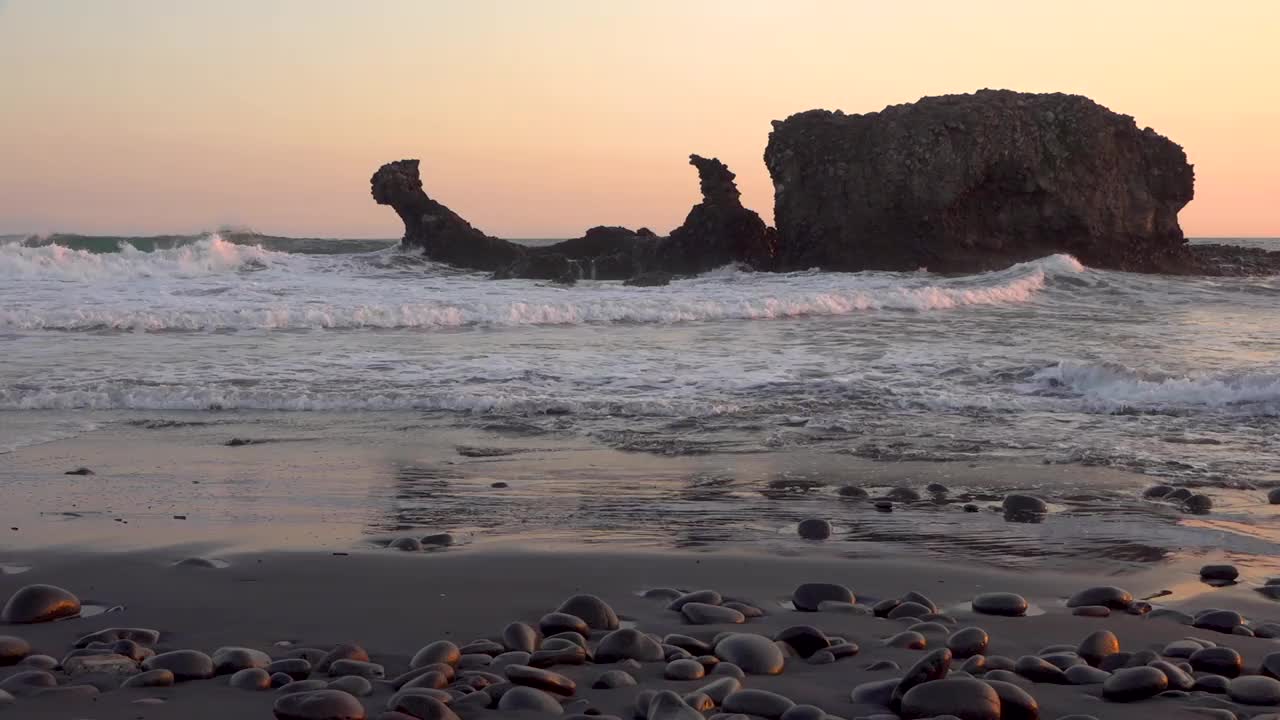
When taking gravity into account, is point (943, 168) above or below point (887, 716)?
above

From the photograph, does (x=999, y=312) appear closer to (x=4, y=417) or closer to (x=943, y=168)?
(x=943, y=168)

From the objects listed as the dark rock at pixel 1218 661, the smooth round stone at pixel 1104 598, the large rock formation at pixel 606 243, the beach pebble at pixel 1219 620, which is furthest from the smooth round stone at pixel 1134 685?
the large rock formation at pixel 606 243

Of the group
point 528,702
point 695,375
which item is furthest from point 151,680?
point 695,375

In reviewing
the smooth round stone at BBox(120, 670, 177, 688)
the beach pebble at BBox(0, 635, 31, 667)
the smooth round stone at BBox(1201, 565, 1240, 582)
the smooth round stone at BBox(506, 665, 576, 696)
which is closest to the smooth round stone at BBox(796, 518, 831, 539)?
the smooth round stone at BBox(1201, 565, 1240, 582)

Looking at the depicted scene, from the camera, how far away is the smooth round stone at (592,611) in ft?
11.4

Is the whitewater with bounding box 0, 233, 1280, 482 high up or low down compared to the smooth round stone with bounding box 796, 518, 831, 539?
up

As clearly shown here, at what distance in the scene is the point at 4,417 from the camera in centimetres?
803

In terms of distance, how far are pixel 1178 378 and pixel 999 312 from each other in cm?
853

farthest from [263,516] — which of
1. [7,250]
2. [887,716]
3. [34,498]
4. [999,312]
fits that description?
[7,250]

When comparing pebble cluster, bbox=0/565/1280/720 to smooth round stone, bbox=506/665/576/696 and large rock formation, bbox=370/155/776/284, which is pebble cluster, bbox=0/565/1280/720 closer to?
smooth round stone, bbox=506/665/576/696

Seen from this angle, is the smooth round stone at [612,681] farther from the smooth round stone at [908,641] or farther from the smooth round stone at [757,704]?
the smooth round stone at [908,641]

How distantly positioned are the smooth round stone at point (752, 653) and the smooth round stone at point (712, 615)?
0.35 m

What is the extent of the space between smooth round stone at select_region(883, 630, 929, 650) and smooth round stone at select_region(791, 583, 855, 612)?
1.49 feet

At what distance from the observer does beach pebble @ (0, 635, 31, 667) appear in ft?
10.0
